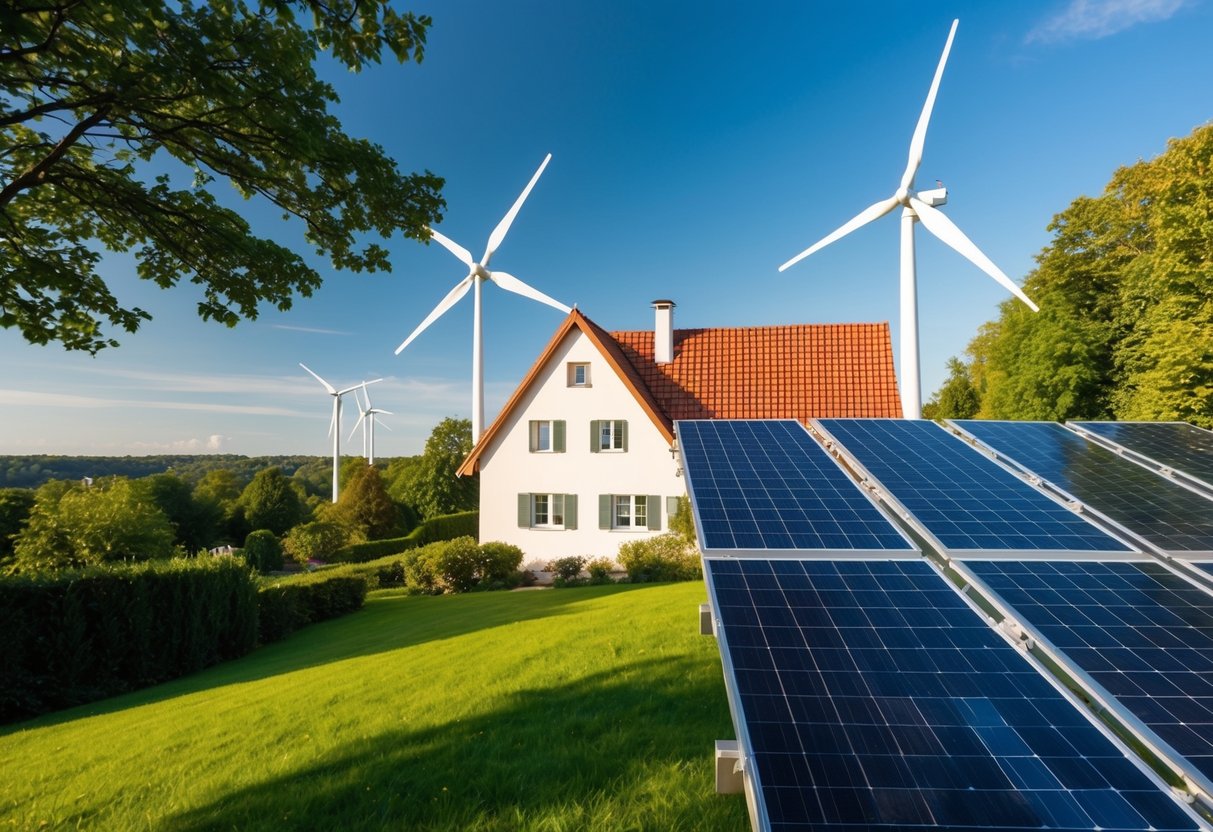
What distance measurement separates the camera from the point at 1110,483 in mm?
5512

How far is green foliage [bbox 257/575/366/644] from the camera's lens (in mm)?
18109

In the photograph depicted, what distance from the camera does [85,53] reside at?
15.2 feet

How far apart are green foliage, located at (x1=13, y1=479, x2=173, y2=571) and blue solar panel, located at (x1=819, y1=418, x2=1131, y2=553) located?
2510 centimetres

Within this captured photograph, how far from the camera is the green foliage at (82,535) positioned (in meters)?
20.6

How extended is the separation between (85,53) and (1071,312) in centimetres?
4147

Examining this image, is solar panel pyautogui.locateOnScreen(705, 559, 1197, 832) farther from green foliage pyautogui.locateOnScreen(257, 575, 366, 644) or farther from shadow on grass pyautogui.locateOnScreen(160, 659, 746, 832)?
green foliage pyautogui.locateOnScreen(257, 575, 366, 644)

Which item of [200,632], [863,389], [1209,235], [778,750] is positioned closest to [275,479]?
[200,632]

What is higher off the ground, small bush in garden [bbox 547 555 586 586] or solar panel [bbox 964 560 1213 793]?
solar panel [bbox 964 560 1213 793]

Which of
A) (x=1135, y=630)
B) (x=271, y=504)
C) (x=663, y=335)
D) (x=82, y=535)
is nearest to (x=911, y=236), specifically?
(x=663, y=335)

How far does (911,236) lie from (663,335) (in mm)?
10652

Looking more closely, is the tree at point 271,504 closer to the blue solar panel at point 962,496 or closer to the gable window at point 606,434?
the gable window at point 606,434

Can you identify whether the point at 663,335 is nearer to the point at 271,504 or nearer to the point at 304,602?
the point at 304,602

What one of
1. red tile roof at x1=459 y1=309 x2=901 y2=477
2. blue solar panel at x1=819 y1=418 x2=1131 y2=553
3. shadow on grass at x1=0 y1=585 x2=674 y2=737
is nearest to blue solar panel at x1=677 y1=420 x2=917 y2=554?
blue solar panel at x1=819 y1=418 x2=1131 y2=553

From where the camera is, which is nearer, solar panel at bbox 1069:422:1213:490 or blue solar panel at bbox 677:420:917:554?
blue solar panel at bbox 677:420:917:554
